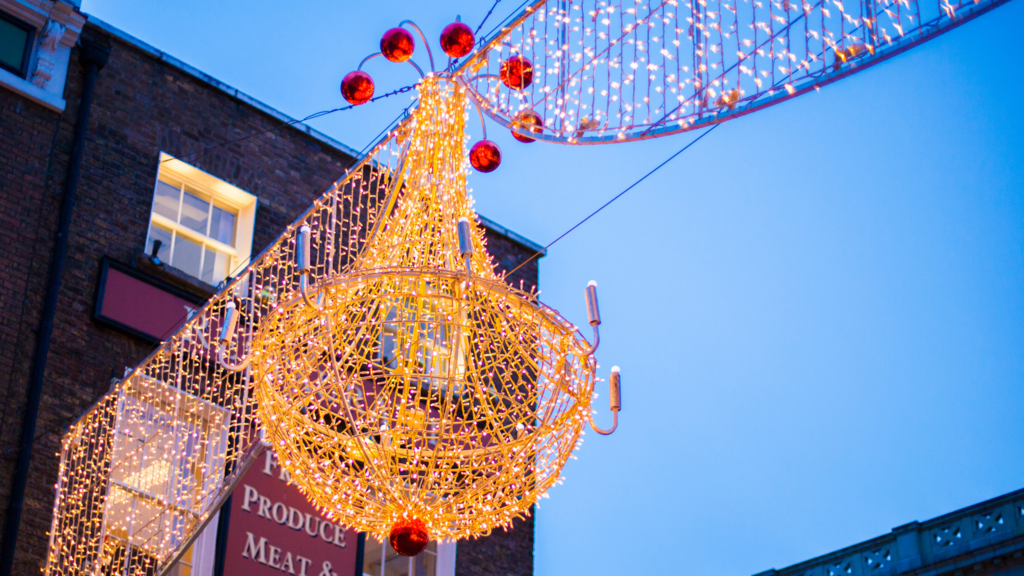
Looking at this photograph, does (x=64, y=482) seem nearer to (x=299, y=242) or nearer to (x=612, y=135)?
(x=299, y=242)

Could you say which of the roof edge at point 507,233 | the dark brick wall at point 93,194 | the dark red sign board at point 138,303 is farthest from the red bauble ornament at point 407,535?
the roof edge at point 507,233

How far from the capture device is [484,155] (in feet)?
21.2

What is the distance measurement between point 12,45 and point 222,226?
2677mm

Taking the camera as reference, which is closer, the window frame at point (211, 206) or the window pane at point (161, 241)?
the window pane at point (161, 241)

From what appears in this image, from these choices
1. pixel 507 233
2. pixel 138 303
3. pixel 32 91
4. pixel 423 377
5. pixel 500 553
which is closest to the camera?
pixel 423 377

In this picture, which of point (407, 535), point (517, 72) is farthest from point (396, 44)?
point (407, 535)

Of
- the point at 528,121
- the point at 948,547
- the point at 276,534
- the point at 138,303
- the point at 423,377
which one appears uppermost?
the point at 948,547

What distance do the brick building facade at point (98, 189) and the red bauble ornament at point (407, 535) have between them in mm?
4697

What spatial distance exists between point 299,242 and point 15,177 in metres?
6.06

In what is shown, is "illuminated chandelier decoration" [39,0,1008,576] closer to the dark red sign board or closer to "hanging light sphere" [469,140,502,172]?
"hanging light sphere" [469,140,502,172]

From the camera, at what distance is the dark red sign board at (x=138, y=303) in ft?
34.8

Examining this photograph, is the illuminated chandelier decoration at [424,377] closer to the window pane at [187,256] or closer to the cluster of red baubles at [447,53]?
the cluster of red baubles at [447,53]

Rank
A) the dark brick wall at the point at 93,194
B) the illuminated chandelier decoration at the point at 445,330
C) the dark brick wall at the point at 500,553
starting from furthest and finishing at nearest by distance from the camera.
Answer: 1. the dark brick wall at the point at 500,553
2. the dark brick wall at the point at 93,194
3. the illuminated chandelier decoration at the point at 445,330

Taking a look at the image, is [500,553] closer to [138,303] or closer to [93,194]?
[138,303]
